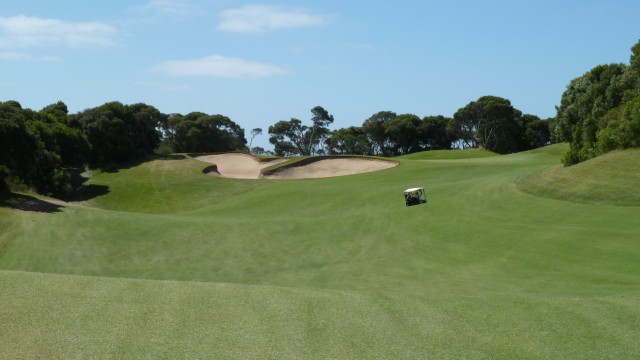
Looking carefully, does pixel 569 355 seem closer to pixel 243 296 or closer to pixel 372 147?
pixel 243 296

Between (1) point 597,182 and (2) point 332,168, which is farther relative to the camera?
(2) point 332,168

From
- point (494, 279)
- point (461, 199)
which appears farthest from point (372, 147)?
point (494, 279)

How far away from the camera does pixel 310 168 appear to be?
60.9 metres

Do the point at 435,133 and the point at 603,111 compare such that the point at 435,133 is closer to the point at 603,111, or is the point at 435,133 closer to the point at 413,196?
the point at 603,111

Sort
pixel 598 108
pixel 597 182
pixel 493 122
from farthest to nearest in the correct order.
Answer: pixel 493 122
pixel 598 108
pixel 597 182

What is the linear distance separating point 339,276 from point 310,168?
1611 inches

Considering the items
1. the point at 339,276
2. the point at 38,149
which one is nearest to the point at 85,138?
the point at 38,149

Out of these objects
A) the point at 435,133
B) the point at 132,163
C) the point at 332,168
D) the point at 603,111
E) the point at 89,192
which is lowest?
the point at 89,192

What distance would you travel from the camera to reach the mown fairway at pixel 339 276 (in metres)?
8.41

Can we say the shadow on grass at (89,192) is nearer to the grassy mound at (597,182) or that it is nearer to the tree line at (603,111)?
the grassy mound at (597,182)

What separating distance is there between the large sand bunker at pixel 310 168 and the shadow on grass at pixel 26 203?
27.3 m

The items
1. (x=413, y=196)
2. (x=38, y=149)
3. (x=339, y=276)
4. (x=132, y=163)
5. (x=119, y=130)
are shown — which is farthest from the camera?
(x=119, y=130)

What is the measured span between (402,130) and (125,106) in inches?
2181

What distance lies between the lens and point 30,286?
9852mm
